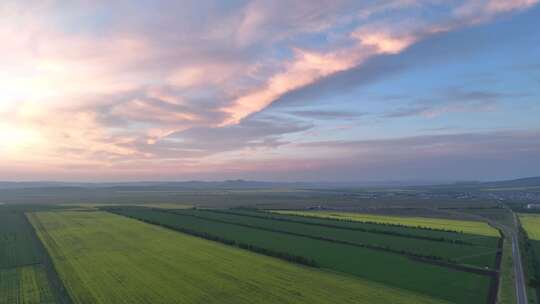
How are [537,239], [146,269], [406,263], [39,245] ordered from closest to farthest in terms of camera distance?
[146,269], [406,263], [39,245], [537,239]

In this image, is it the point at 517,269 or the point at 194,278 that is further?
the point at 517,269

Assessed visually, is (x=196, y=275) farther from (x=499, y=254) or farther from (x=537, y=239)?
(x=537, y=239)

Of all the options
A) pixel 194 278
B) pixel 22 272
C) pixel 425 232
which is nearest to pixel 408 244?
pixel 425 232

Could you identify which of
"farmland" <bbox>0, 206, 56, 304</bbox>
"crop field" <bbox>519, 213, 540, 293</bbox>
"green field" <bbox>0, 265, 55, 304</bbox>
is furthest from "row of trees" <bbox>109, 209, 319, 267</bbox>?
"green field" <bbox>0, 265, 55, 304</bbox>

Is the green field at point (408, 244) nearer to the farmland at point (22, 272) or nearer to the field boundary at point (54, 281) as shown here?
the field boundary at point (54, 281)

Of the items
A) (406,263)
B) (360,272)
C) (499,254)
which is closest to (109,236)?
(360,272)

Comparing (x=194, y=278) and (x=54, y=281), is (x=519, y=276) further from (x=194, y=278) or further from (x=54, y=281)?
(x=54, y=281)
